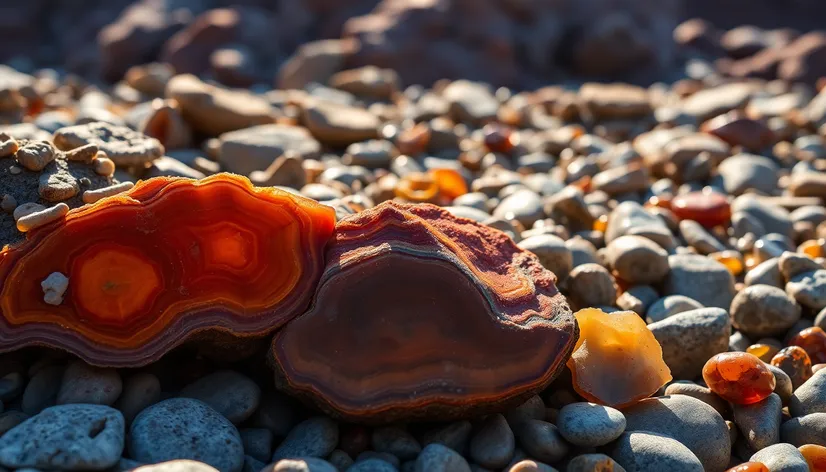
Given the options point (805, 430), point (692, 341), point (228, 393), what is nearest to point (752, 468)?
point (805, 430)

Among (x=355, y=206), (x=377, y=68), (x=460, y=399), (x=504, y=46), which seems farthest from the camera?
(x=504, y=46)

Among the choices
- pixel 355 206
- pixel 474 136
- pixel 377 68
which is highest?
pixel 355 206

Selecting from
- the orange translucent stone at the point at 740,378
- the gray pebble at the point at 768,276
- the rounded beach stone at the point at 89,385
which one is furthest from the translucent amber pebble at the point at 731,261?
the rounded beach stone at the point at 89,385

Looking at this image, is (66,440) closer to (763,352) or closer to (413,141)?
(763,352)

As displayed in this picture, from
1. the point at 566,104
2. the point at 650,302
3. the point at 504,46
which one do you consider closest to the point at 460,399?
the point at 650,302

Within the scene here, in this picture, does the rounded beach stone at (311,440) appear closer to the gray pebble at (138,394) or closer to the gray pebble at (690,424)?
the gray pebble at (138,394)

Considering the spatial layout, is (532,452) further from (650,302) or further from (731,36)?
(731,36)
